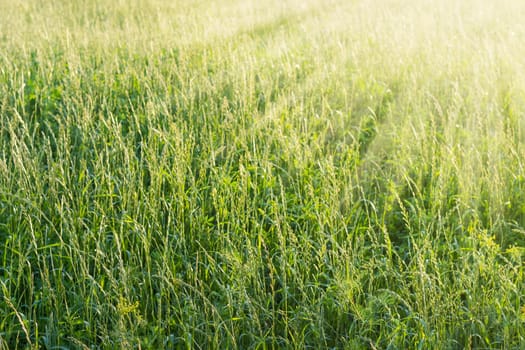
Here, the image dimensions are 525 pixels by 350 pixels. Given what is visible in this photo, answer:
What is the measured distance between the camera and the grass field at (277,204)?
240cm

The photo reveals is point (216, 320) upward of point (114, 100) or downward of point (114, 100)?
downward

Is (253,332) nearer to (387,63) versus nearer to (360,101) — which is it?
(360,101)

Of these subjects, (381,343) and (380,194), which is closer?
(381,343)

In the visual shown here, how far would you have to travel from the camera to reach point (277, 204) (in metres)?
2.79

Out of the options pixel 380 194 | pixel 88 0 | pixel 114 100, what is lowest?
pixel 380 194

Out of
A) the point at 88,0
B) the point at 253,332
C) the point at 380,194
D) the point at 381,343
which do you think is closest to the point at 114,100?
the point at 380,194

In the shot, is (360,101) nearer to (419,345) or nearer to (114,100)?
(114,100)

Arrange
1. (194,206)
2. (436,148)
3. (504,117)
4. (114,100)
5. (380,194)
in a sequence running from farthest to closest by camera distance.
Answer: (114,100), (504,117), (436,148), (380,194), (194,206)

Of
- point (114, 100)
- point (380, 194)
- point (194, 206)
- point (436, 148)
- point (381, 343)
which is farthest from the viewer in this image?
point (114, 100)

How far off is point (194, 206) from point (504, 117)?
262 cm

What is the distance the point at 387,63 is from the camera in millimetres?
5363

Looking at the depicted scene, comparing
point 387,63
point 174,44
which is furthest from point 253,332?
point 174,44

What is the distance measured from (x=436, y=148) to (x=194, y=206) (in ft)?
5.90

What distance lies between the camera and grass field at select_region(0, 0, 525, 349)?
7.88 feet
